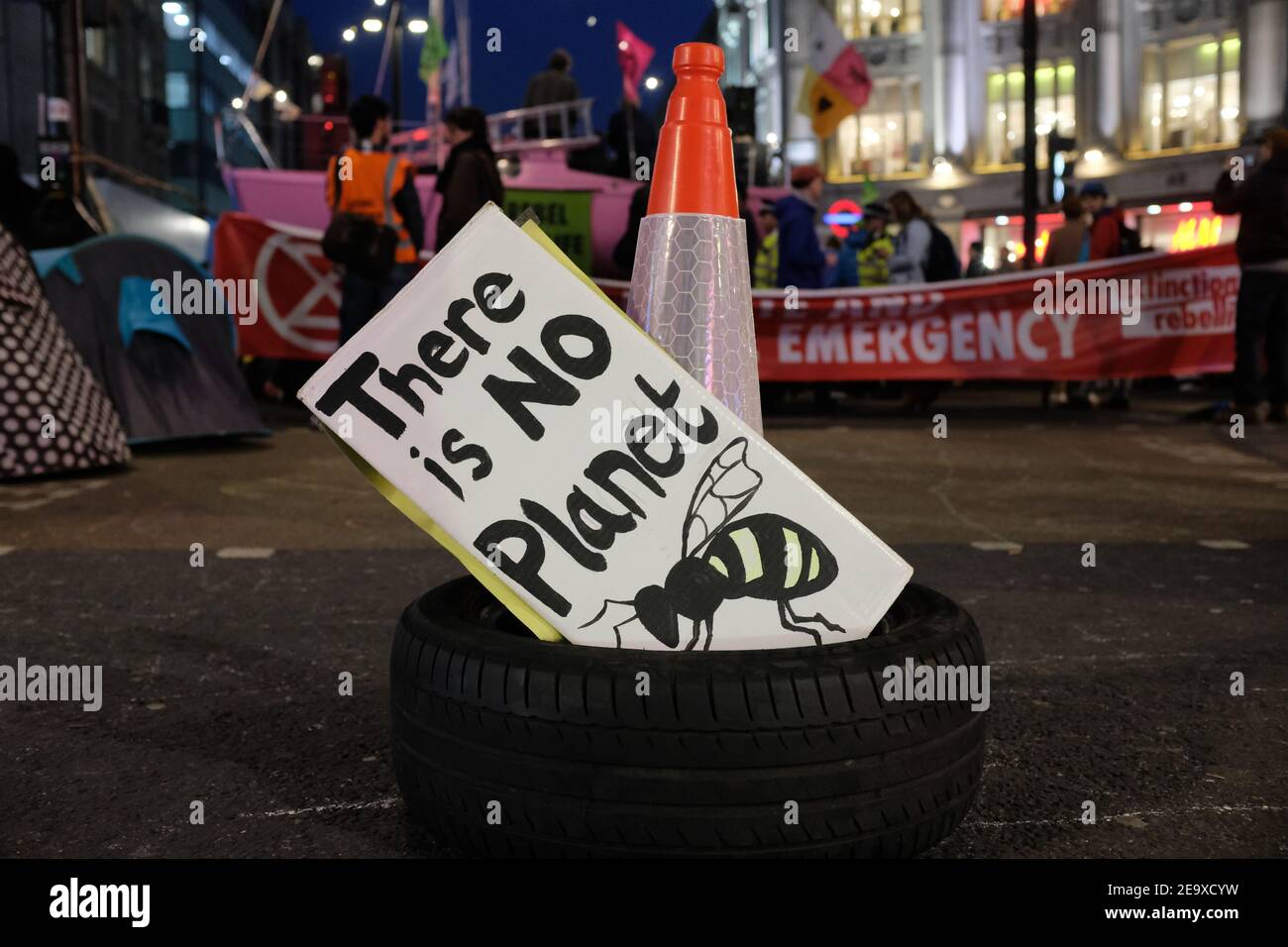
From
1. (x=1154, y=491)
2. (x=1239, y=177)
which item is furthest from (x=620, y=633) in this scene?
(x=1239, y=177)

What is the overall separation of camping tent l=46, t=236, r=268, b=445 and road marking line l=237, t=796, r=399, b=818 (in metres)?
5.59

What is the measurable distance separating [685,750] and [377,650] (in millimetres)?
1568

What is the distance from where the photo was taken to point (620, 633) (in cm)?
165

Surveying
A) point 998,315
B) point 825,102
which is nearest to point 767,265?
point 998,315

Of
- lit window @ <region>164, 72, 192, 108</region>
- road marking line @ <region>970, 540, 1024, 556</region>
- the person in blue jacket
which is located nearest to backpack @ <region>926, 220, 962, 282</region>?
the person in blue jacket

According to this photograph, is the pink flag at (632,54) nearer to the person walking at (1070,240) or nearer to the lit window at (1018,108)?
the person walking at (1070,240)

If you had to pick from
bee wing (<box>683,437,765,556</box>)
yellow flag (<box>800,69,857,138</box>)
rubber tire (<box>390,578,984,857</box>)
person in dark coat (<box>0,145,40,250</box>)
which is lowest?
rubber tire (<box>390,578,984,857</box>)

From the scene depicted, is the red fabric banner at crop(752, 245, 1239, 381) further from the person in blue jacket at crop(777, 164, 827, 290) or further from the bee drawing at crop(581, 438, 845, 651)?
the bee drawing at crop(581, 438, 845, 651)

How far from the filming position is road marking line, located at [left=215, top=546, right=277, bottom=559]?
410 cm

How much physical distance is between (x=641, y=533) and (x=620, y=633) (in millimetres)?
138

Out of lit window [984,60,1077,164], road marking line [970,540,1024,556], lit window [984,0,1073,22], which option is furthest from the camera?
lit window [984,0,1073,22]

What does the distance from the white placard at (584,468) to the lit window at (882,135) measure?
34.5 metres

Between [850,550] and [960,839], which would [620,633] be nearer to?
[850,550]

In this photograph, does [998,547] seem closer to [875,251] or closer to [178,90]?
[875,251]
